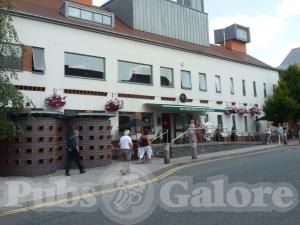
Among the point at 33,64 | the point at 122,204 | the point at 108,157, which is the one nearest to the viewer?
the point at 122,204

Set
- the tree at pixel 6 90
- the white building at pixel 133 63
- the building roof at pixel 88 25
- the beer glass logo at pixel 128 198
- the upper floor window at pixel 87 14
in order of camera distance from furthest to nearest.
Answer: the upper floor window at pixel 87 14
the building roof at pixel 88 25
the white building at pixel 133 63
the tree at pixel 6 90
the beer glass logo at pixel 128 198

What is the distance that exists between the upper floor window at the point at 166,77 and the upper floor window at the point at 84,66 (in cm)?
489

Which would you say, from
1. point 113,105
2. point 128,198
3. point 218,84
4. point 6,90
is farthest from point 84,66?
point 128,198

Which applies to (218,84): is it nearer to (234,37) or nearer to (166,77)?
(166,77)

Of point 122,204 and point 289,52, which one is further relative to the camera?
point 289,52

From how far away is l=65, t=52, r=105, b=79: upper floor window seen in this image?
70.9 feet

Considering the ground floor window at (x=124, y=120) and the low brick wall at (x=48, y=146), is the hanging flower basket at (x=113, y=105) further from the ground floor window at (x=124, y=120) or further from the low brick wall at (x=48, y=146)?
the low brick wall at (x=48, y=146)

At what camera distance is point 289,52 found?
223ft

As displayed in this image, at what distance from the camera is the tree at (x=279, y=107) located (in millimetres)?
35219

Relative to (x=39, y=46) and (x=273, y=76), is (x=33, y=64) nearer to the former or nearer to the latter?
(x=39, y=46)

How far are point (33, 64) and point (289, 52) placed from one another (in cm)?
5661

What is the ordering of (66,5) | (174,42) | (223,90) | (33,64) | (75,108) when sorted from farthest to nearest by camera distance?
(223,90), (174,42), (66,5), (75,108), (33,64)

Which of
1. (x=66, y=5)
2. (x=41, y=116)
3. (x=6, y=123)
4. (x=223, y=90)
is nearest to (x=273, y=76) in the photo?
(x=223, y=90)

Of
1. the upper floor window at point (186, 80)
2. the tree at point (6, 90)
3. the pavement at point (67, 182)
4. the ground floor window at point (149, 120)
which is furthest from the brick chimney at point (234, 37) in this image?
the tree at point (6, 90)
